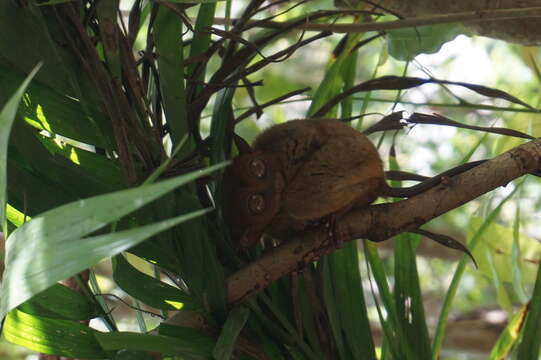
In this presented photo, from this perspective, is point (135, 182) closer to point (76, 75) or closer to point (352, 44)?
point (76, 75)

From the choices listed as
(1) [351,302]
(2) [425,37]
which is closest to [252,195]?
(1) [351,302]

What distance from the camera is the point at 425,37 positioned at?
6.54 feet

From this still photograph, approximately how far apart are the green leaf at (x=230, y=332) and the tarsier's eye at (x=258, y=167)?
48 centimetres

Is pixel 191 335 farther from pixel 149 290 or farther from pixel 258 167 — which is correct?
pixel 258 167

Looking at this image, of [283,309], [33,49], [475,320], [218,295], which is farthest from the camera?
[475,320]

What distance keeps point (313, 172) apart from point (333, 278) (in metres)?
0.34

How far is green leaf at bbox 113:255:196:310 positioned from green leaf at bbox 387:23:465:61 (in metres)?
1.01

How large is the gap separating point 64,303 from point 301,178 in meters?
0.81

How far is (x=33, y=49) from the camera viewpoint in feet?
4.03

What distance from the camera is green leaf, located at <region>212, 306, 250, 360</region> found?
1215mm

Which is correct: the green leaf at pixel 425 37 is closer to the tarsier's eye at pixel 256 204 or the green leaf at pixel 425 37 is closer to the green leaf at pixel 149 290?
the tarsier's eye at pixel 256 204

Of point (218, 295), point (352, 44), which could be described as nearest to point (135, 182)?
point (218, 295)

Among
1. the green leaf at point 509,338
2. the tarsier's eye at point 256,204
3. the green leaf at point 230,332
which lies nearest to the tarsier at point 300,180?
the tarsier's eye at point 256,204

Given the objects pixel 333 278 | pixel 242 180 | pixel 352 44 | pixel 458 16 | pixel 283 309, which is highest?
pixel 352 44
